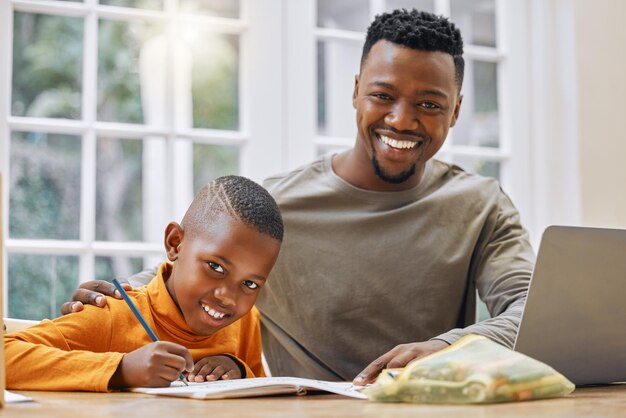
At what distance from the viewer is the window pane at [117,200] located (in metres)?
3.50

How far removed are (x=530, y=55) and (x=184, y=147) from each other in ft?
3.87

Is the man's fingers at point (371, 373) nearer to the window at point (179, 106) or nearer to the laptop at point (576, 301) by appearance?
the laptop at point (576, 301)

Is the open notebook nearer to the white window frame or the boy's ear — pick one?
the boy's ear

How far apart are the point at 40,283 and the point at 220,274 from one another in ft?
Answer: 4.15

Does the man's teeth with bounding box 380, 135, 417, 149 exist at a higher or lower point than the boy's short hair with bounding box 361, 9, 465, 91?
lower

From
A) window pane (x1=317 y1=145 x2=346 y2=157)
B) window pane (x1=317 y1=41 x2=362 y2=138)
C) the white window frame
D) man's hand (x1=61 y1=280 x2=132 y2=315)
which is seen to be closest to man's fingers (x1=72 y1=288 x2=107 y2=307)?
man's hand (x1=61 y1=280 x2=132 y2=315)

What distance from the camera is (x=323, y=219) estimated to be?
1835 mm

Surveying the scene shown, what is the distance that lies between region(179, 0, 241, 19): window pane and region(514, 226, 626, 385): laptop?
1.58m

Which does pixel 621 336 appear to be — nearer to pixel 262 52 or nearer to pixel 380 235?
pixel 380 235

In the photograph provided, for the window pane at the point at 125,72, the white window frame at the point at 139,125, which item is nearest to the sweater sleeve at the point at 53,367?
the white window frame at the point at 139,125

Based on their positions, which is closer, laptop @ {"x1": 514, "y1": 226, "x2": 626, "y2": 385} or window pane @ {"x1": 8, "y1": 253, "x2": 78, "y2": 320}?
laptop @ {"x1": 514, "y1": 226, "x2": 626, "y2": 385}

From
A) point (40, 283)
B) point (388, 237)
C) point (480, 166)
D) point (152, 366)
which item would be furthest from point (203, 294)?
point (480, 166)

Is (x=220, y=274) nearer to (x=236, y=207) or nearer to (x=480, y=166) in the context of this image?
(x=236, y=207)

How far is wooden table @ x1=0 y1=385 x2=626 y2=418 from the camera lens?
2.75 ft
